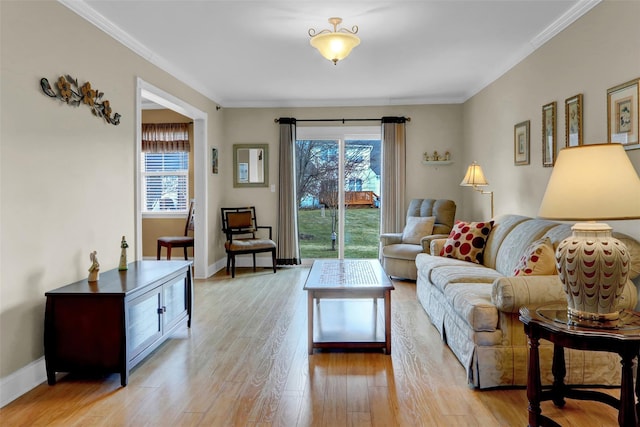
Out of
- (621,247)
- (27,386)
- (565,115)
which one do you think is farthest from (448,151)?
(27,386)

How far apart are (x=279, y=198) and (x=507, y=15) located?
4.13m

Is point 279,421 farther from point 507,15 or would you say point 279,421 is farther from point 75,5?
point 507,15

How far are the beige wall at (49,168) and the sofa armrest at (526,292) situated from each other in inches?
111

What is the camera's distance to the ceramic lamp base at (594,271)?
1.89m

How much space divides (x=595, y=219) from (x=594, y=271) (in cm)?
23

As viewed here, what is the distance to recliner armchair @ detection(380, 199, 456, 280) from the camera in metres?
5.69

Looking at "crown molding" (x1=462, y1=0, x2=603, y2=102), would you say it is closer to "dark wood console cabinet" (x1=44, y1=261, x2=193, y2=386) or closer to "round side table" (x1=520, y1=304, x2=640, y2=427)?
"round side table" (x1=520, y1=304, x2=640, y2=427)

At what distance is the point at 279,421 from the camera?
7.44ft

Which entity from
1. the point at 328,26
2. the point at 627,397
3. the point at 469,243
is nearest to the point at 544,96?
the point at 469,243

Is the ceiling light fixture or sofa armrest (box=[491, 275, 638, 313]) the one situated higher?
the ceiling light fixture

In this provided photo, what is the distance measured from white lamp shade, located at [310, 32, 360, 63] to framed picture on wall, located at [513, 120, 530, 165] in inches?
80.1

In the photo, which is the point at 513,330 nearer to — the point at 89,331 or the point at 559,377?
the point at 559,377

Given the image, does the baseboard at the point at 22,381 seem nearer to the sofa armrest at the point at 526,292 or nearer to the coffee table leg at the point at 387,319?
the coffee table leg at the point at 387,319

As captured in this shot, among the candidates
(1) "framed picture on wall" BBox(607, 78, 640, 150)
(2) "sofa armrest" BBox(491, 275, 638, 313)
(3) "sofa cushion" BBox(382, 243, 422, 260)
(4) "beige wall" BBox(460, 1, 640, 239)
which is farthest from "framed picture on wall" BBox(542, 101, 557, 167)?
(3) "sofa cushion" BBox(382, 243, 422, 260)
